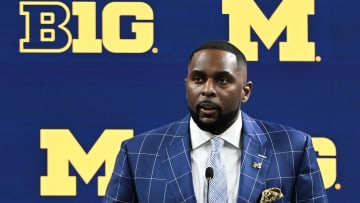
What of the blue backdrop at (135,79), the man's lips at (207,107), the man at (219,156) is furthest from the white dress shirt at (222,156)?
the blue backdrop at (135,79)

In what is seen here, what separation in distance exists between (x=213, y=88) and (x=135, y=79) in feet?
3.63

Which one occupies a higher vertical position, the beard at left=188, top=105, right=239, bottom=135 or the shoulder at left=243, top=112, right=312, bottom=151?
the beard at left=188, top=105, right=239, bottom=135

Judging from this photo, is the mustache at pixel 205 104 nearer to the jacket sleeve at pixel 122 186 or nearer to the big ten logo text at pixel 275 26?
the jacket sleeve at pixel 122 186

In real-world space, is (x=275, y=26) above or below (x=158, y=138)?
above

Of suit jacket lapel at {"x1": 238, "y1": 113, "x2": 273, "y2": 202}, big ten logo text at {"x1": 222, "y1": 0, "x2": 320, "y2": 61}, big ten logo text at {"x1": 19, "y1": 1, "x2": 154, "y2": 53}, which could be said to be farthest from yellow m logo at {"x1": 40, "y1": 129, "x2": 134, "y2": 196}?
suit jacket lapel at {"x1": 238, "y1": 113, "x2": 273, "y2": 202}

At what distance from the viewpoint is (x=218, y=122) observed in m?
1.71

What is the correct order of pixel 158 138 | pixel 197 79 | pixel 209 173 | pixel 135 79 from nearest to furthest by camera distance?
pixel 209 173 < pixel 197 79 < pixel 158 138 < pixel 135 79

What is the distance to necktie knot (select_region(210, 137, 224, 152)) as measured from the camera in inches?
68.5

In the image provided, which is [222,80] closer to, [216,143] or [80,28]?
[216,143]

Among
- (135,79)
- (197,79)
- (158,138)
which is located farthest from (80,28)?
(197,79)

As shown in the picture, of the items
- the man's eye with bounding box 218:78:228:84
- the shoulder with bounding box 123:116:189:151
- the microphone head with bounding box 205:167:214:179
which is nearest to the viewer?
the microphone head with bounding box 205:167:214:179

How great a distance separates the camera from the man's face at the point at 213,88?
1.68 meters

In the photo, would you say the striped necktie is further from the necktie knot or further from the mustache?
the mustache

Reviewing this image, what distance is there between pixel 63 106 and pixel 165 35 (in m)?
0.49
